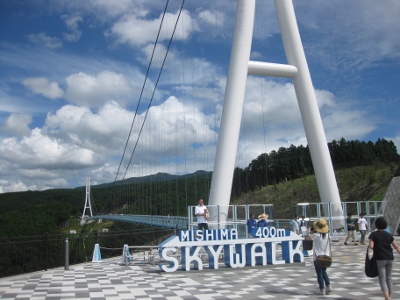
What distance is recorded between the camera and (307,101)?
21.8 m

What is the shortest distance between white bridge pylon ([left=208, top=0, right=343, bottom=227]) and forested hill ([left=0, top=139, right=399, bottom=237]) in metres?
10.8

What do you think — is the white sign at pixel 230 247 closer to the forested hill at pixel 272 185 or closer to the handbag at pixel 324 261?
the handbag at pixel 324 261

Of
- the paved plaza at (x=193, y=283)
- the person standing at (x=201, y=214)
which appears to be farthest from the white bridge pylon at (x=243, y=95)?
the paved plaza at (x=193, y=283)

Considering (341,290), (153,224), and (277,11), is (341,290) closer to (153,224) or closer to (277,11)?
(277,11)

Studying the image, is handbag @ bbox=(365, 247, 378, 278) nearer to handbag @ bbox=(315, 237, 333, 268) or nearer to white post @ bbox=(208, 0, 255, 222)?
handbag @ bbox=(315, 237, 333, 268)

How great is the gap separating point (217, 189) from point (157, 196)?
38984 millimetres

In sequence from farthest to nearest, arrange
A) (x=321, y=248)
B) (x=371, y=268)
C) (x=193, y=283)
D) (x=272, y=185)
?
(x=272, y=185) < (x=193, y=283) < (x=321, y=248) < (x=371, y=268)

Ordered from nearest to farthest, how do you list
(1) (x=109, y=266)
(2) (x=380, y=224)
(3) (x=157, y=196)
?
(2) (x=380, y=224) < (1) (x=109, y=266) < (3) (x=157, y=196)

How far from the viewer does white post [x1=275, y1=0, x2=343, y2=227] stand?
70.8 ft

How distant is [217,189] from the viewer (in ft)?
59.9

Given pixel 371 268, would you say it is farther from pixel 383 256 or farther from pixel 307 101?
pixel 307 101

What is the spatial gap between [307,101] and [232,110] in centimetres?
491

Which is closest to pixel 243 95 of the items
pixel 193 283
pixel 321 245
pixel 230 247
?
pixel 230 247

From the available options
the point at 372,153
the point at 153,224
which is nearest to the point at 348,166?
the point at 372,153
